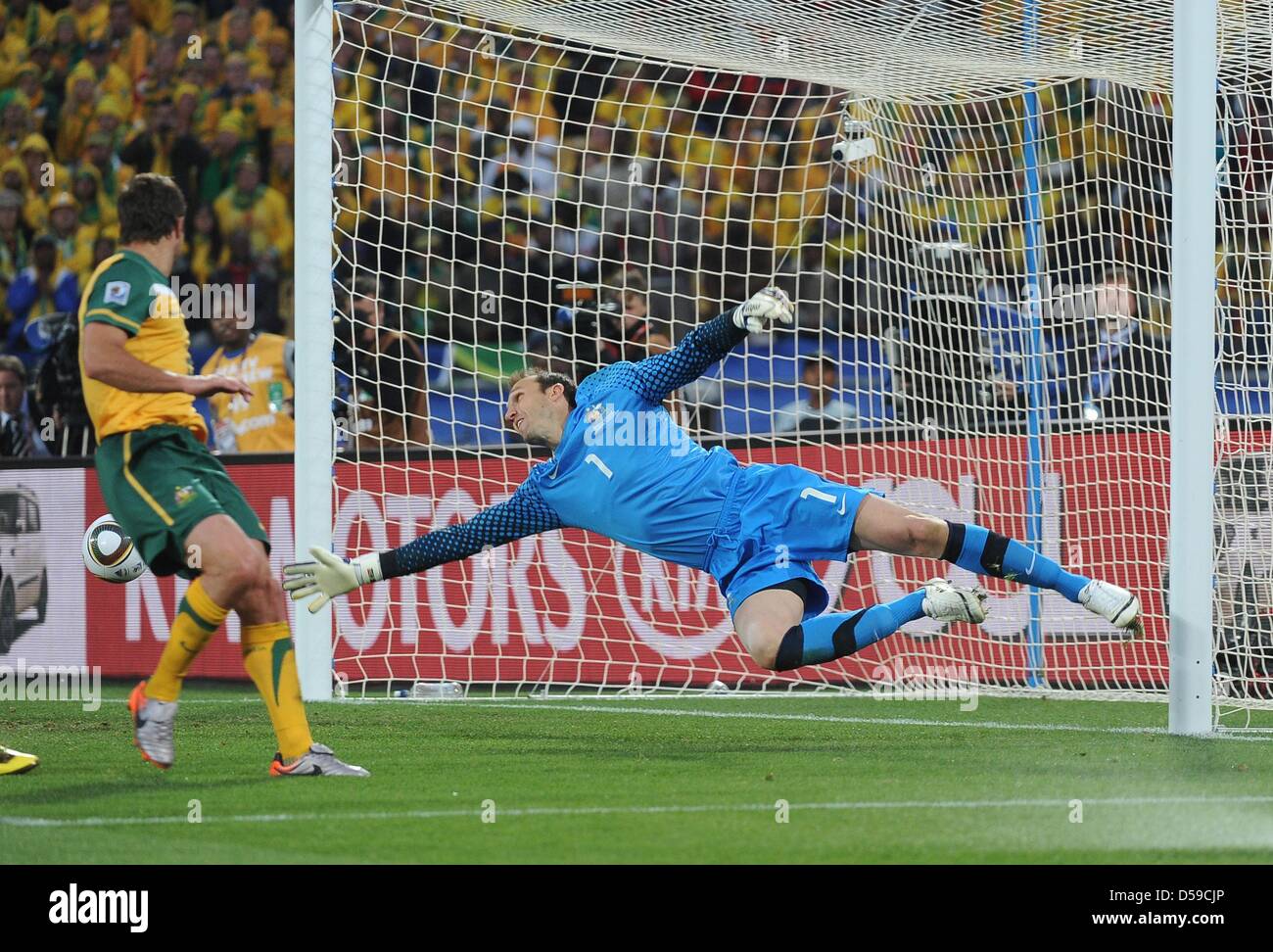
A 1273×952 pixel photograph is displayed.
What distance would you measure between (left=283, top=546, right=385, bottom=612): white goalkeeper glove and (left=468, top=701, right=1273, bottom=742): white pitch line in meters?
1.91

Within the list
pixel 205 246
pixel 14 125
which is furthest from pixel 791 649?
pixel 14 125

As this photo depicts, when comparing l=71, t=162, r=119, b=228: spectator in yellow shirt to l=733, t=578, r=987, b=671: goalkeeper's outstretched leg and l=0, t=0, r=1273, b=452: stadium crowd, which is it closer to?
l=0, t=0, r=1273, b=452: stadium crowd

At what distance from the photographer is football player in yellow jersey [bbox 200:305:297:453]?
464 inches

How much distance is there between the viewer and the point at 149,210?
584 centimetres

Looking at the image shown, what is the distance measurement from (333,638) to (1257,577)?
4.76 metres

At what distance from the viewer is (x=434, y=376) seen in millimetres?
12000

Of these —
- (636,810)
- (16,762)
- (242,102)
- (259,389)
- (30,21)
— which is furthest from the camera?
(30,21)

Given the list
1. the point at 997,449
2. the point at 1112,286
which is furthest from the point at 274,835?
the point at 1112,286

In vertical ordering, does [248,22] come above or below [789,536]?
above

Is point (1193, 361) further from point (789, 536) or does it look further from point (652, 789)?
point (652, 789)

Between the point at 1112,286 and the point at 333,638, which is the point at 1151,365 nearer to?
the point at 1112,286

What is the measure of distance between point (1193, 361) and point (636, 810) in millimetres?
3231

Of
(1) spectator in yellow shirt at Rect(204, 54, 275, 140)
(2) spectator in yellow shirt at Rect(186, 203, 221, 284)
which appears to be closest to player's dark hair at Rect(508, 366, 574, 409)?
(2) spectator in yellow shirt at Rect(186, 203, 221, 284)

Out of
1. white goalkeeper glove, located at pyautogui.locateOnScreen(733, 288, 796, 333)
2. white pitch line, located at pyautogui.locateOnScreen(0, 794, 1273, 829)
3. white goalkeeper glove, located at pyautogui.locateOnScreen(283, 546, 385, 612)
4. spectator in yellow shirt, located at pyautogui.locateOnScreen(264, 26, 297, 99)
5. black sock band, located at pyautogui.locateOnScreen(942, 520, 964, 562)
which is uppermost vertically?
spectator in yellow shirt, located at pyautogui.locateOnScreen(264, 26, 297, 99)
